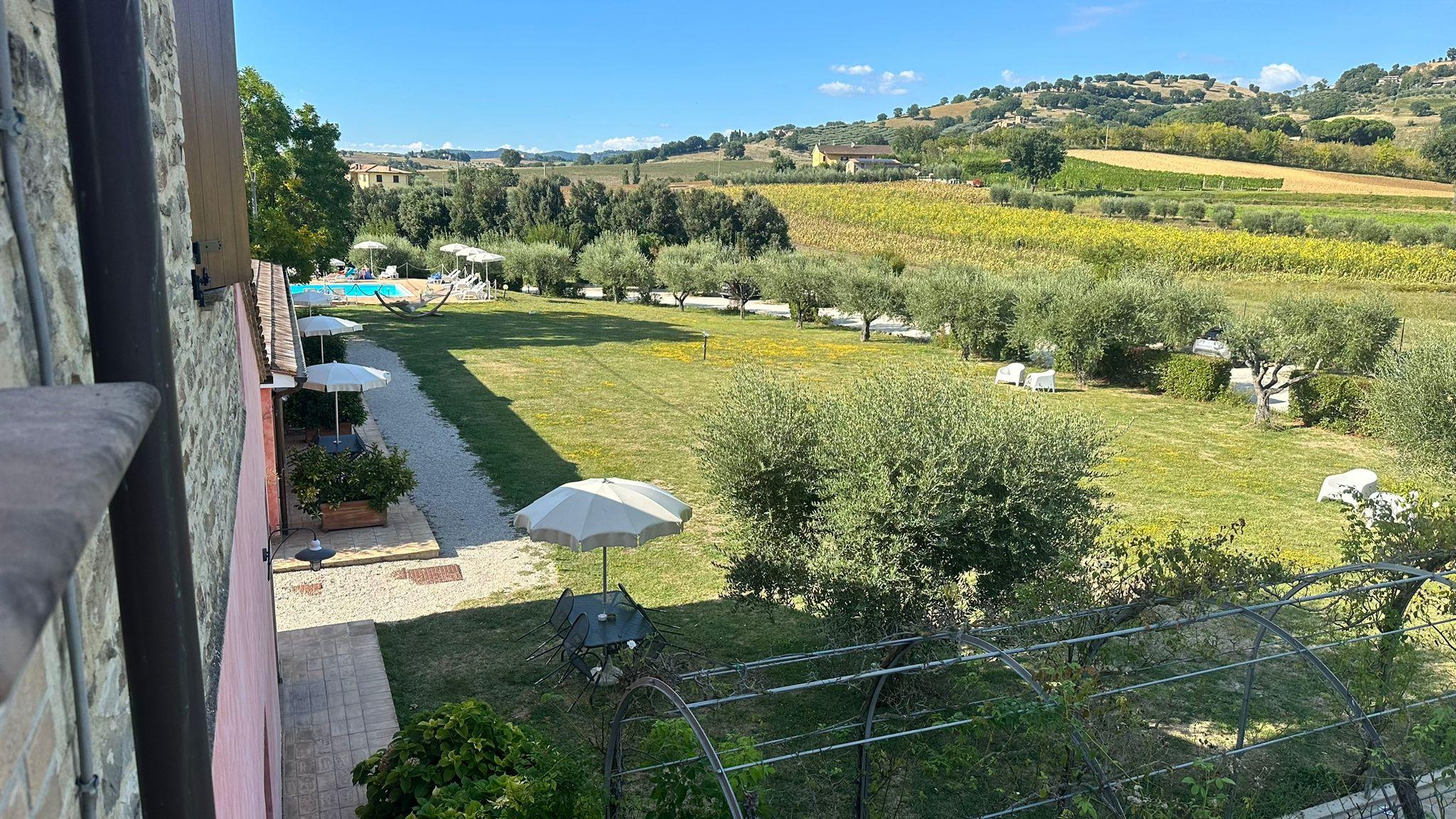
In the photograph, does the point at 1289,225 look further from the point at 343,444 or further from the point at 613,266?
the point at 343,444

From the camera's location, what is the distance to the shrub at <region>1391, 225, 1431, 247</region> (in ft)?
154

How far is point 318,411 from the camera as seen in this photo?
16.1 m

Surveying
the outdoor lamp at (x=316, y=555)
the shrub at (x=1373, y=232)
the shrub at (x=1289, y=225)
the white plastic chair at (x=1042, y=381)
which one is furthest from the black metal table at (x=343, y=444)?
the shrub at (x=1289, y=225)

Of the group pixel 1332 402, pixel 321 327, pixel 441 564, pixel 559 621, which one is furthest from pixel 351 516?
pixel 1332 402

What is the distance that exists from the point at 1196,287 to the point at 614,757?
933 inches

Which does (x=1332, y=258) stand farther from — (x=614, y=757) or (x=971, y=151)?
(x=971, y=151)

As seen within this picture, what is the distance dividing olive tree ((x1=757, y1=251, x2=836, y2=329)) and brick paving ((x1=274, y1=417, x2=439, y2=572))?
77.2ft

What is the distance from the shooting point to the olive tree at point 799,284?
3494 cm

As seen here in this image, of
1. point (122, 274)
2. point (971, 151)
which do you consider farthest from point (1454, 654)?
point (971, 151)

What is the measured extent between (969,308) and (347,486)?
19.9 m

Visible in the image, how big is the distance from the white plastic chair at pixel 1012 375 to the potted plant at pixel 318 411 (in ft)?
50.1

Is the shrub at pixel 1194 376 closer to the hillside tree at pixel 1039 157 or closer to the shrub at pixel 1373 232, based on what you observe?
the shrub at pixel 1373 232

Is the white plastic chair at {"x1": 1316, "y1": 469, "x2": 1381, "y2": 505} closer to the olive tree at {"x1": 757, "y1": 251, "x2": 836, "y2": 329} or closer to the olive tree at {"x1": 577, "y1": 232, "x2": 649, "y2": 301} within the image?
the olive tree at {"x1": 757, "y1": 251, "x2": 836, "y2": 329}

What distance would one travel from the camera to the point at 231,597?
12.5ft
